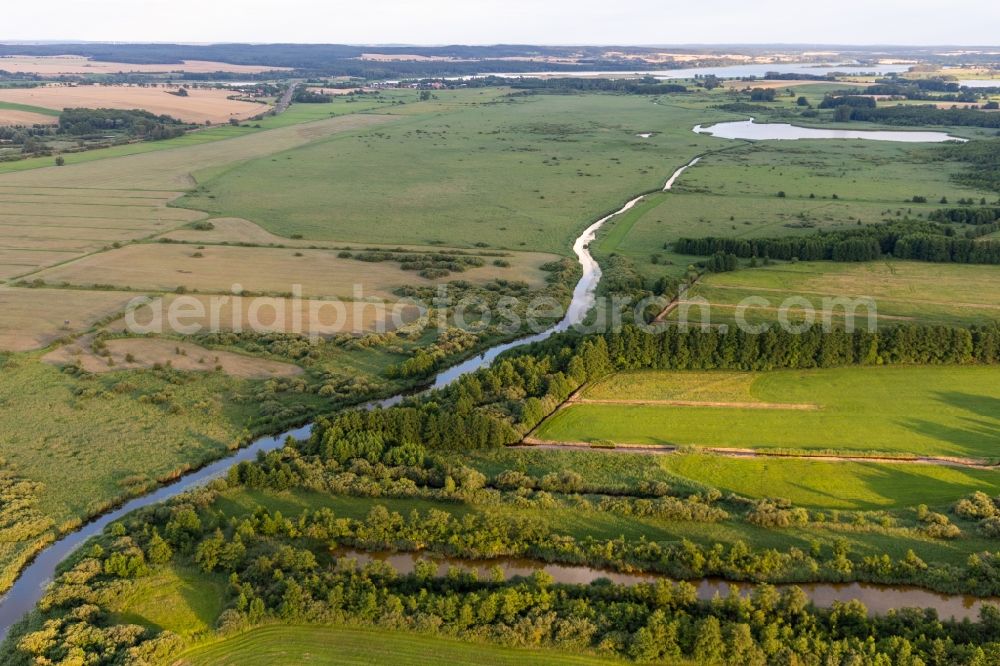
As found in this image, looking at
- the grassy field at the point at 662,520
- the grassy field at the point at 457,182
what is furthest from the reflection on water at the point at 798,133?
the grassy field at the point at 662,520

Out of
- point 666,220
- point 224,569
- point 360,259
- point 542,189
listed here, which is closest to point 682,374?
point 224,569

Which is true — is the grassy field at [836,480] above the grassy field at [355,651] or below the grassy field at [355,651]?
above

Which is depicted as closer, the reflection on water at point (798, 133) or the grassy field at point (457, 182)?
→ the grassy field at point (457, 182)

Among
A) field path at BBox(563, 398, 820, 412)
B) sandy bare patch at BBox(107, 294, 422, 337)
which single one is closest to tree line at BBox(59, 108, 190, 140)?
sandy bare patch at BBox(107, 294, 422, 337)

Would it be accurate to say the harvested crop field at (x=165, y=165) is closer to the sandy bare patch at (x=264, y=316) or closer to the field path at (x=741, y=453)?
the sandy bare patch at (x=264, y=316)

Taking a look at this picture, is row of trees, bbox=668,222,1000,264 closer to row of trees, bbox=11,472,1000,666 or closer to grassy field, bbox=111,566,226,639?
row of trees, bbox=11,472,1000,666

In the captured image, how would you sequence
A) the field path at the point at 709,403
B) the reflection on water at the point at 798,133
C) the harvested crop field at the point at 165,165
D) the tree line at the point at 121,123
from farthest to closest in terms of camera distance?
the reflection on water at the point at 798,133, the tree line at the point at 121,123, the harvested crop field at the point at 165,165, the field path at the point at 709,403
